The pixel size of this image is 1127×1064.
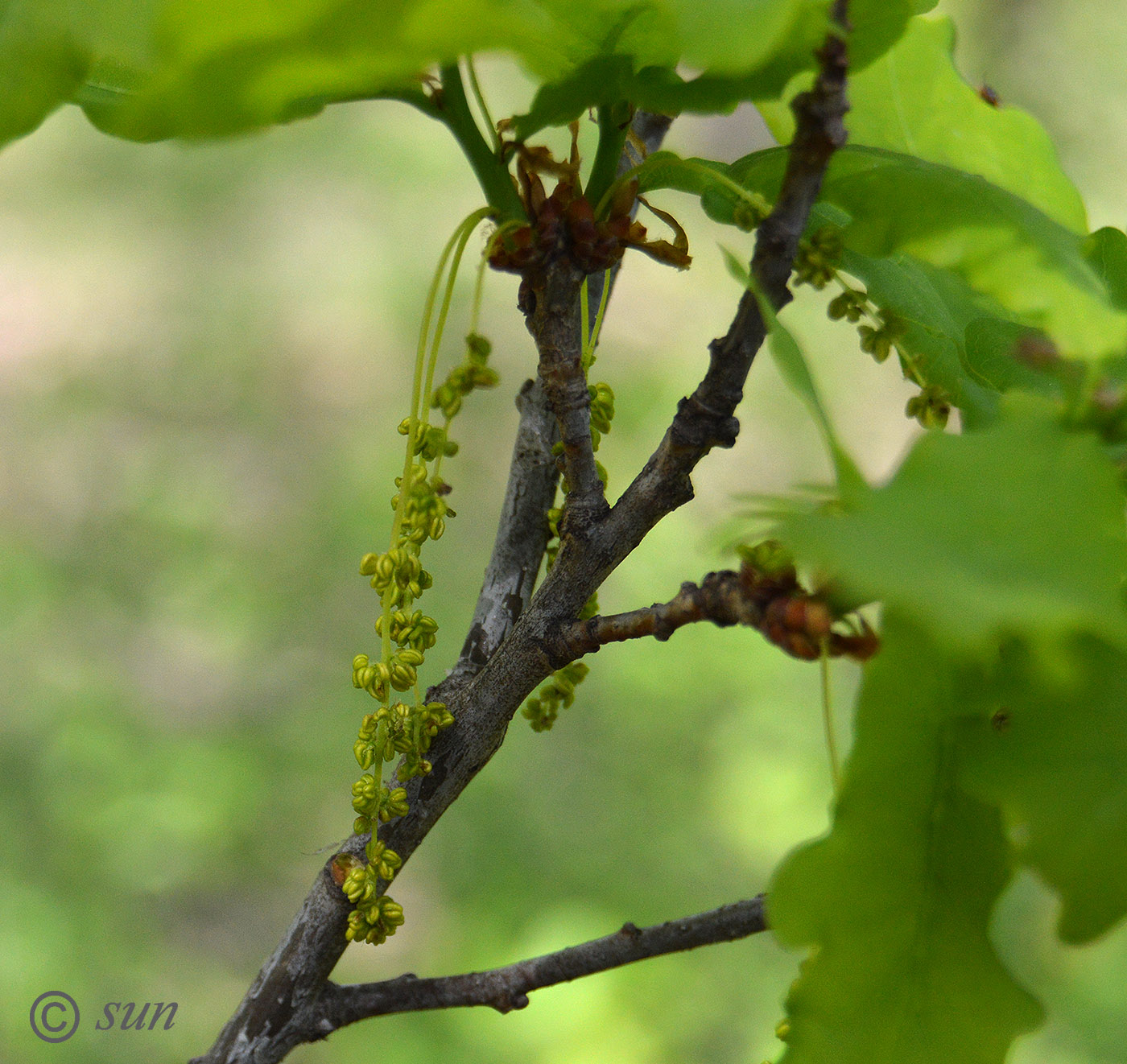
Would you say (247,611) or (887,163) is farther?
(247,611)

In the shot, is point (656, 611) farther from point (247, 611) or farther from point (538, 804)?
point (247, 611)

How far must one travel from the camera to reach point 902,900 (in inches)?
15.2

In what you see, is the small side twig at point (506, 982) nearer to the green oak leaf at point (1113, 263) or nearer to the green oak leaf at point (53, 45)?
the green oak leaf at point (1113, 263)

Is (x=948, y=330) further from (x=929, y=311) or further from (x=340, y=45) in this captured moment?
(x=340, y=45)

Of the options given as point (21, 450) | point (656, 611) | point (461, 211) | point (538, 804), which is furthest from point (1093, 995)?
point (21, 450)

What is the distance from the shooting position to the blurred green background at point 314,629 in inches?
71.1

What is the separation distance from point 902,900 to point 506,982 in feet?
1.20

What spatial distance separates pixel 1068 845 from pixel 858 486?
13 cm

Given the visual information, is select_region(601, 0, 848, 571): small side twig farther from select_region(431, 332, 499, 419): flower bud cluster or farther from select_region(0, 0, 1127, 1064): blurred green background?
select_region(0, 0, 1127, 1064): blurred green background

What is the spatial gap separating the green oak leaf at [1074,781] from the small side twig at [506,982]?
0.33m

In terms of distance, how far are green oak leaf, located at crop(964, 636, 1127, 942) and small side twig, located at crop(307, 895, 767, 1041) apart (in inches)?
12.9

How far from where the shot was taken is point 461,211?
2.90 meters

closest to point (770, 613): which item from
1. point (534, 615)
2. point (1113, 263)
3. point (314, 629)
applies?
point (534, 615)

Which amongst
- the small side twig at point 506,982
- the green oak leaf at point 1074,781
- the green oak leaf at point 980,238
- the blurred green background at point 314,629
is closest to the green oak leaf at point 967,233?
the green oak leaf at point 980,238
